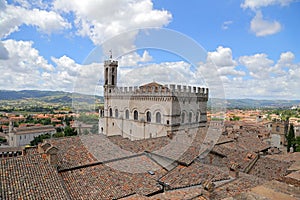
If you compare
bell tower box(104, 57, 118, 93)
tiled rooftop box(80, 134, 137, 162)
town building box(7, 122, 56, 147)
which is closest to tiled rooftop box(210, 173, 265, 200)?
tiled rooftop box(80, 134, 137, 162)

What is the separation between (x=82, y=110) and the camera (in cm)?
1741

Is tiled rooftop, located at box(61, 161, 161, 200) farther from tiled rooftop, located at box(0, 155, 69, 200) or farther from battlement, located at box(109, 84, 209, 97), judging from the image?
battlement, located at box(109, 84, 209, 97)

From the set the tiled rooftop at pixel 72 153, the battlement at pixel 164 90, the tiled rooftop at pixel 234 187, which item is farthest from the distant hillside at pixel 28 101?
the tiled rooftop at pixel 234 187

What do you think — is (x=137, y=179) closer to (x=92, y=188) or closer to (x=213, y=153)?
(x=92, y=188)

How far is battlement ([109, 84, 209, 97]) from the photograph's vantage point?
21.6 meters

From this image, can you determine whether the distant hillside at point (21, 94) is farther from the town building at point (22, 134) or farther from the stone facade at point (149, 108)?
the stone facade at point (149, 108)

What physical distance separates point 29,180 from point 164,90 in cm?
1542

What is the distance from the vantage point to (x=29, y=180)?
27.8 feet

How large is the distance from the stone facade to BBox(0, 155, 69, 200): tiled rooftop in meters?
12.0

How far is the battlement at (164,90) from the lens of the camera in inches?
852

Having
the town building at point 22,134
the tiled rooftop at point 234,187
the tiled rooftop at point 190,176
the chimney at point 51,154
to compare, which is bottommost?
the town building at point 22,134

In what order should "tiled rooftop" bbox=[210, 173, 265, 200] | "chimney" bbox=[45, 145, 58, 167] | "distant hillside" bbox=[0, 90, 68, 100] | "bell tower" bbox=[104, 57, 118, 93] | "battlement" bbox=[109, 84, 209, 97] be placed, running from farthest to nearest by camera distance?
1. "distant hillside" bbox=[0, 90, 68, 100]
2. "bell tower" bbox=[104, 57, 118, 93]
3. "battlement" bbox=[109, 84, 209, 97]
4. "chimney" bbox=[45, 145, 58, 167]
5. "tiled rooftop" bbox=[210, 173, 265, 200]

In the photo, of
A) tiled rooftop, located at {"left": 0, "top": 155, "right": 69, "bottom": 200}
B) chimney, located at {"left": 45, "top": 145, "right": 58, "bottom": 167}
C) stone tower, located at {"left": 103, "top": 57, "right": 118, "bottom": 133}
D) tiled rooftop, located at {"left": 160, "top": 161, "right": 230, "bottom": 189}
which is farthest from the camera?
stone tower, located at {"left": 103, "top": 57, "right": 118, "bottom": 133}

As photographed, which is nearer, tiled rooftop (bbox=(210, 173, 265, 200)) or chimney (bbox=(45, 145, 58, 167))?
tiled rooftop (bbox=(210, 173, 265, 200))
